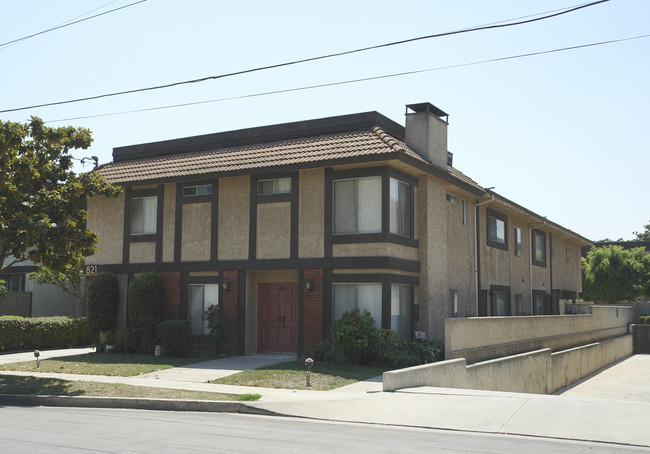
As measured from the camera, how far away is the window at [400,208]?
1889 cm

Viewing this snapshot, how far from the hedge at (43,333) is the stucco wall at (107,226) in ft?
8.16

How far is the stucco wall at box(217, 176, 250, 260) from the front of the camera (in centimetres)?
2070

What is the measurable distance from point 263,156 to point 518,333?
1011 cm

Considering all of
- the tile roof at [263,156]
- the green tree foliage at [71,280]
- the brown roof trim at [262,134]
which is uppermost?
the brown roof trim at [262,134]

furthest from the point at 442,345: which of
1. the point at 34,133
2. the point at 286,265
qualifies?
the point at 34,133

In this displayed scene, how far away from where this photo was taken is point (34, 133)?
52.5ft

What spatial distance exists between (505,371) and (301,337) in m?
5.95

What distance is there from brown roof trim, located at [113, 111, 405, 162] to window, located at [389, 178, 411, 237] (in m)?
2.29

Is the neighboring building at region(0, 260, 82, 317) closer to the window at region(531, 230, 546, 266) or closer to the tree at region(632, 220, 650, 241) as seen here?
the window at region(531, 230, 546, 266)

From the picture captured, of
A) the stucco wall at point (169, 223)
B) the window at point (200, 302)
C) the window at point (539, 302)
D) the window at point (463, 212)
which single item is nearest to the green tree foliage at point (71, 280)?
Result: the stucco wall at point (169, 223)

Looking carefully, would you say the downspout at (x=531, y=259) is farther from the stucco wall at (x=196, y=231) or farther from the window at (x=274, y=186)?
the stucco wall at (x=196, y=231)

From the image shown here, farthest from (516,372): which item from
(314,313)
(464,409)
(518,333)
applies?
(464,409)

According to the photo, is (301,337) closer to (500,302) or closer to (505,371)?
(505,371)

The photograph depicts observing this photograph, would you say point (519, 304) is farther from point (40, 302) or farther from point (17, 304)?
point (17, 304)
